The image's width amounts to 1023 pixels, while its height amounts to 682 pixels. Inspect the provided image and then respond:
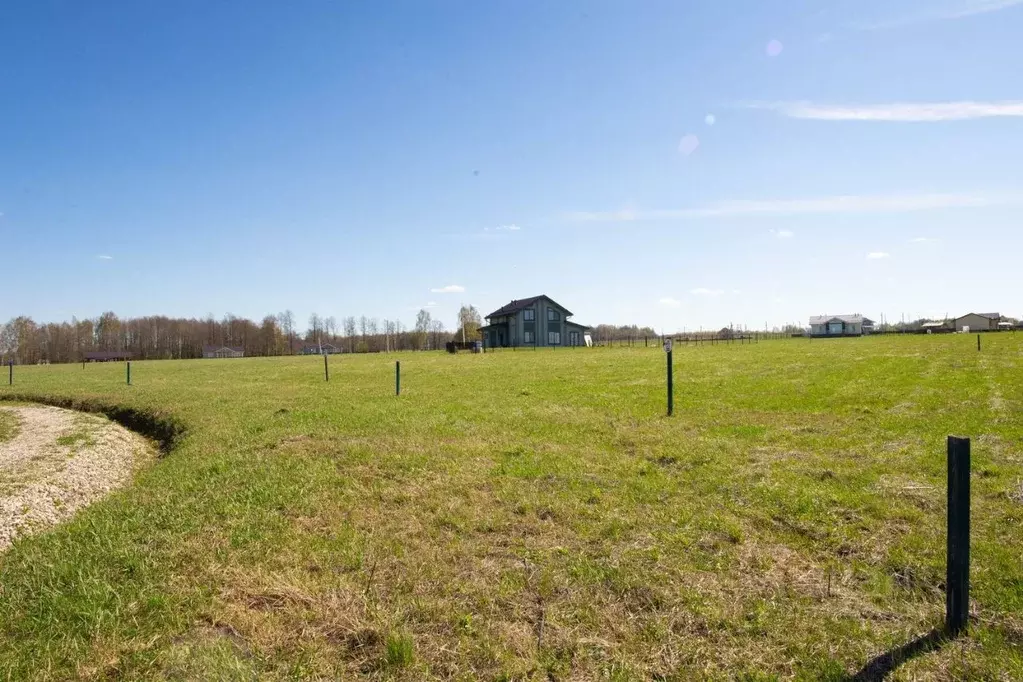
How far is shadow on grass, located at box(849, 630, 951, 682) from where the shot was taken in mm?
3721

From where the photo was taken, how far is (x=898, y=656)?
3.92 meters

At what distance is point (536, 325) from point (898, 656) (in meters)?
73.0

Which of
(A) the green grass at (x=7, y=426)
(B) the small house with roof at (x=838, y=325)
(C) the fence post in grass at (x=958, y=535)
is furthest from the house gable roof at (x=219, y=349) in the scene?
(C) the fence post in grass at (x=958, y=535)

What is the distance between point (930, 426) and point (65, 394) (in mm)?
33627

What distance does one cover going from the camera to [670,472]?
29.5 ft

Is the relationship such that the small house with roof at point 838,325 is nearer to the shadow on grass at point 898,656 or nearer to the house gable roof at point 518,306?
the house gable roof at point 518,306

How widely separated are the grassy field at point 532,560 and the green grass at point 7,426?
8428 mm

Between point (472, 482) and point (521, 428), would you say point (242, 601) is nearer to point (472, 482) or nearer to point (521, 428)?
point (472, 482)

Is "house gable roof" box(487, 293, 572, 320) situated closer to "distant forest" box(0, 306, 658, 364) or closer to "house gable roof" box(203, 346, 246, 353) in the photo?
"distant forest" box(0, 306, 658, 364)

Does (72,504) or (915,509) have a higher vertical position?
(915,509)

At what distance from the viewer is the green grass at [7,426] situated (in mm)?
15808

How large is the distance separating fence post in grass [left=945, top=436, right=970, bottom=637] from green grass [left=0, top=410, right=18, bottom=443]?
20674 millimetres

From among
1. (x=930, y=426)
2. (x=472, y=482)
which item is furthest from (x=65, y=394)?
(x=930, y=426)

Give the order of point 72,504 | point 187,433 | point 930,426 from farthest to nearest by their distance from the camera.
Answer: point 187,433 < point 930,426 < point 72,504
